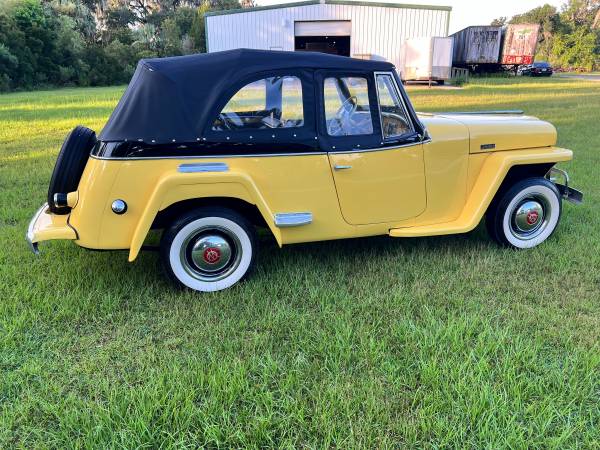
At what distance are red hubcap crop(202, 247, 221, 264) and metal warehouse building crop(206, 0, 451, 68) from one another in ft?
79.2

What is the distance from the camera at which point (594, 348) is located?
8.52ft

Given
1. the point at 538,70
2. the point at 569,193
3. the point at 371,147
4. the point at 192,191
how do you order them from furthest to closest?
the point at 538,70
the point at 569,193
the point at 371,147
the point at 192,191

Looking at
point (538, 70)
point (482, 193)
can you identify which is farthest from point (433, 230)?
point (538, 70)

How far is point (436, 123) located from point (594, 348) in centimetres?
206

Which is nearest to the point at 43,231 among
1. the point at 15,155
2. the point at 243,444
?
the point at 243,444

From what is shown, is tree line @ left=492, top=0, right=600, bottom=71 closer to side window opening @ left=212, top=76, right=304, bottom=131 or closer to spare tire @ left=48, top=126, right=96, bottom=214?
side window opening @ left=212, top=76, right=304, bottom=131

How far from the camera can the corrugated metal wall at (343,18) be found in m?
25.6

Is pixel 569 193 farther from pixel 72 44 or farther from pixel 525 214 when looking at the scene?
pixel 72 44

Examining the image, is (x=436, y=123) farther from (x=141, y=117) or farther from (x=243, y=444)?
(x=243, y=444)

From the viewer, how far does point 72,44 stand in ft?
120

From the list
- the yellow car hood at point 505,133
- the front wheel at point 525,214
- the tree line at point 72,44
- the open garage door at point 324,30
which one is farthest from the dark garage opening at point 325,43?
the front wheel at point 525,214

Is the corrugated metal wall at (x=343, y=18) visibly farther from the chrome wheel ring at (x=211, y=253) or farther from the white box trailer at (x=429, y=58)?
the chrome wheel ring at (x=211, y=253)

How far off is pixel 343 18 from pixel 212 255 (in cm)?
2578

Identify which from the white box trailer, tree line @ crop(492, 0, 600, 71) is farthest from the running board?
tree line @ crop(492, 0, 600, 71)
